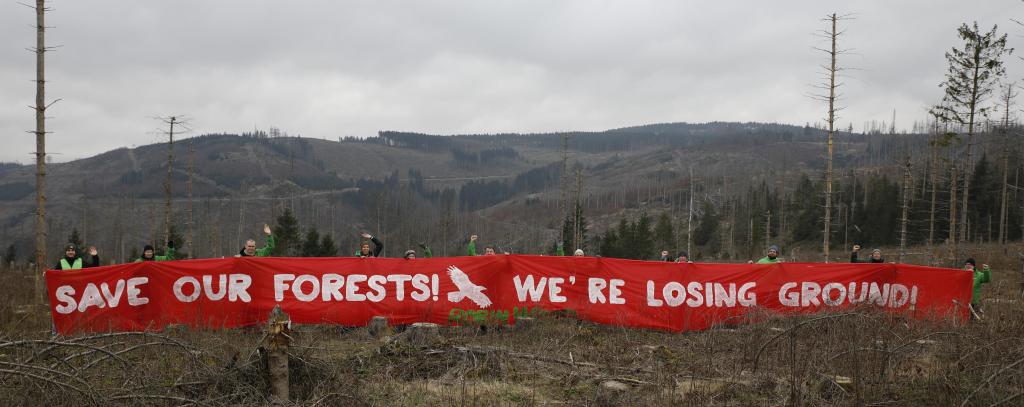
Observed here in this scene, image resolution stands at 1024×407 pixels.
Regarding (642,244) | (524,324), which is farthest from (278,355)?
(642,244)

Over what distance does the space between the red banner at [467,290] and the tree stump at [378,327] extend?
39cm

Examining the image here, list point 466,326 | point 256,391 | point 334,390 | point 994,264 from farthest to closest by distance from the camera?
point 994,264, point 466,326, point 334,390, point 256,391

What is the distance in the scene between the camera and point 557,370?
9148 mm

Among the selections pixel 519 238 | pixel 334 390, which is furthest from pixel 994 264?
pixel 519 238

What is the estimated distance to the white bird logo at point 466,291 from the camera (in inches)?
494

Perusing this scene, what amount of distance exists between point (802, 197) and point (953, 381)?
8388cm

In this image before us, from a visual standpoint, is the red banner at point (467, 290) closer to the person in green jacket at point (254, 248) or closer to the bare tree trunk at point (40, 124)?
the person in green jacket at point (254, 248)

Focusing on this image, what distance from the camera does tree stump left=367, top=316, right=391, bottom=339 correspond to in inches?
464

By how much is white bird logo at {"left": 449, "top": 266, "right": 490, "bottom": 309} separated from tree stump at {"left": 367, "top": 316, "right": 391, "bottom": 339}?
4.42 ft

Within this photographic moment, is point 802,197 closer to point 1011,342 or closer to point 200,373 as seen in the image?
point 1011,342

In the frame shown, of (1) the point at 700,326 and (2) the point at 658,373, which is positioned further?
(1) the point at 700,326

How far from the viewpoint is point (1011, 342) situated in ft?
28.2

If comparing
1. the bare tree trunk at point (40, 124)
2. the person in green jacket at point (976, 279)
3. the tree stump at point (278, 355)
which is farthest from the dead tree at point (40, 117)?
→ the person in green jacket at point (976, 279)

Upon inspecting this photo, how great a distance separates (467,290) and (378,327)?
183 cm
